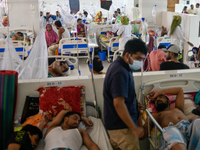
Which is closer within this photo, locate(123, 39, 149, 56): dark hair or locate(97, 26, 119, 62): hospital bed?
locate(123, 39, 149, 56): dark hair

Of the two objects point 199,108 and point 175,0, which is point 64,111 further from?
point 175,0

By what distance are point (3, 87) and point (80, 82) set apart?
0.82 m

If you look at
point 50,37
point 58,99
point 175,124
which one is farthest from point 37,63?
point 50,37

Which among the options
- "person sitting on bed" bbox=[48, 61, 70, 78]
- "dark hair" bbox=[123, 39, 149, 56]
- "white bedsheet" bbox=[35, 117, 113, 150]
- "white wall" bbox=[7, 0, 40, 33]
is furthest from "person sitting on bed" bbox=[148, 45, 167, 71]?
"white wall" bbox=[7, 0, 40, 33]

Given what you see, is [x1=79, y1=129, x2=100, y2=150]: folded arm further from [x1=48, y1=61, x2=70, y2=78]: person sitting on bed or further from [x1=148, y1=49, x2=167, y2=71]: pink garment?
[x1=148, y1=49, x2=167, y2=71]: pink garment

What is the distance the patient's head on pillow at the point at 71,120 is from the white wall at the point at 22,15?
15.8 feet

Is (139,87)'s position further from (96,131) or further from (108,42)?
(108,42)

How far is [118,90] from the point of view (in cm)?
163

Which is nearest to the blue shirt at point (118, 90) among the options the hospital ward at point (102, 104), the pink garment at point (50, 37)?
the hospital ward at point (102, 104)

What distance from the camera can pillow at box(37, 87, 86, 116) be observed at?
8.19ft

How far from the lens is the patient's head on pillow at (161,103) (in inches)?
99.8

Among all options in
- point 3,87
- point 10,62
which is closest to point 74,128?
point 3,87

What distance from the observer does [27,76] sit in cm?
305

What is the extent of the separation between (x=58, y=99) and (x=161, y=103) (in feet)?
3.75
